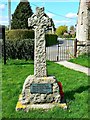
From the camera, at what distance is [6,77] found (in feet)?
30.6

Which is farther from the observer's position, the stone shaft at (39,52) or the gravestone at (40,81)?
the stone shaft at (39,52)

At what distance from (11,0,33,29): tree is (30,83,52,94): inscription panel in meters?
27.1

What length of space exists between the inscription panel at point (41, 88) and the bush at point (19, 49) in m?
8.95

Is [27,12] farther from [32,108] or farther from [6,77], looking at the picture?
[32,108]

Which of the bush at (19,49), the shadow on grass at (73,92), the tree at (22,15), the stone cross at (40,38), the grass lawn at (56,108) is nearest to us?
the grass lawn at (56,108)

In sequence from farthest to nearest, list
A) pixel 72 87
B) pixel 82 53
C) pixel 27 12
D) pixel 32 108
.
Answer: pixel 27 12 → pixel 82 53 → pixel 72 87 → pixel 32 108

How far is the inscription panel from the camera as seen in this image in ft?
19.3

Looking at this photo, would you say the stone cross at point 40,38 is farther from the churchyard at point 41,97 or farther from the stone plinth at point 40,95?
the stone plinth at point 40,95

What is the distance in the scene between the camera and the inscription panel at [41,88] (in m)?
5.88

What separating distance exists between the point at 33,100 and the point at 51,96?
39cm

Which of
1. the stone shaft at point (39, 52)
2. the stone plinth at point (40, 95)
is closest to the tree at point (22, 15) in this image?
the stone shaft at point (39, 52)

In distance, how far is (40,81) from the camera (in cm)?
595

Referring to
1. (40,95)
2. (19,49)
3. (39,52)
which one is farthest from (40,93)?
(19,49)

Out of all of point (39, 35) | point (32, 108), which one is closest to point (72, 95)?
point (32, 108)
